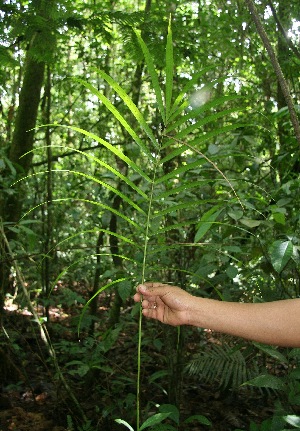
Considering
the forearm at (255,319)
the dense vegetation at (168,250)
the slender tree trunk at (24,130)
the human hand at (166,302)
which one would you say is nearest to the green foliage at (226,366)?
the dense vegetation at (168,250)

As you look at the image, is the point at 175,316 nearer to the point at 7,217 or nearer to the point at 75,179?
the point at 7,217

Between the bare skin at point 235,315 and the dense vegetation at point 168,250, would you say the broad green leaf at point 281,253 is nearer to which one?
the dense vegetation at point 168,250

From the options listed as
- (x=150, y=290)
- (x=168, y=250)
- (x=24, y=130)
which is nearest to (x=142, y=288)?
(x=150, y=290)

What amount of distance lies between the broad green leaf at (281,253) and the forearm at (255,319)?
532 millimetres

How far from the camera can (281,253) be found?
2.13 m

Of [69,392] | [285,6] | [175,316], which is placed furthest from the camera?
[285,6]

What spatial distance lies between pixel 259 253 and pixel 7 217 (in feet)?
7.40

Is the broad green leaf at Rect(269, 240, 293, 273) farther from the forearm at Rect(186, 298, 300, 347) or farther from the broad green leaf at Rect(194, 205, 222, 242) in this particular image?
the forearm at Rect(186, 298, 300, 347)

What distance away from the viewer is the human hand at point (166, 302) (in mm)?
1706

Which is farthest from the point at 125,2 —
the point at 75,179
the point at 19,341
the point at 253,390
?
the point at 253,390

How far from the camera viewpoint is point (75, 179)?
17.8 feet

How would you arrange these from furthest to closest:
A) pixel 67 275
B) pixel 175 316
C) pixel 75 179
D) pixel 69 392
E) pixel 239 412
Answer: pixel 67 275 → pixel 75 179 → pixel 239 412 → pixel 69 392 → pixel 175 316

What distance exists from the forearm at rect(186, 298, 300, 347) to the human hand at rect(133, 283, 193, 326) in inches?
1.1

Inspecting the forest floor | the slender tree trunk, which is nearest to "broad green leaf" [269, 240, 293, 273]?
the forest floor
